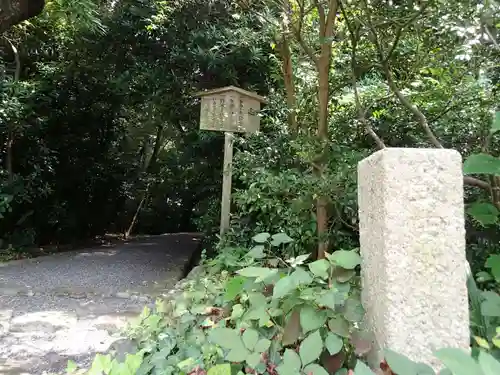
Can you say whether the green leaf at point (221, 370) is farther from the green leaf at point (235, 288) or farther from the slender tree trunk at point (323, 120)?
the slender tree trunk at point (323, 120)

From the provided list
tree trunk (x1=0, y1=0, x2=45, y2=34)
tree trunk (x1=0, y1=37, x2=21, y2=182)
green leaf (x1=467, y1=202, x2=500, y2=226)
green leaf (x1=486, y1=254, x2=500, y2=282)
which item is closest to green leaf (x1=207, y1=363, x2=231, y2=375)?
green leaf (x1=486, y1=254, x2=500, y2=282)

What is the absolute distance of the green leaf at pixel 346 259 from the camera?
130 cm

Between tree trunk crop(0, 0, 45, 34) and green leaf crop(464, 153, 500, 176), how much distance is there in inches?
217

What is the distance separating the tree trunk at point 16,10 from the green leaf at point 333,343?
552cm

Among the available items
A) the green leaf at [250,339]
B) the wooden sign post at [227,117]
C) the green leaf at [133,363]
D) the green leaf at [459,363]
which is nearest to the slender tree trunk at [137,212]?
the wooden sign post at [227,117]

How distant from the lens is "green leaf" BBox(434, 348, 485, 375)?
0.81m

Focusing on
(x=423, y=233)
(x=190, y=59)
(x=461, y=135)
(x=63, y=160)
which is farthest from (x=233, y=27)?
(x=423, y=233)

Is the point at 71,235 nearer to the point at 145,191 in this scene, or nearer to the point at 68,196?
the point at 68,196

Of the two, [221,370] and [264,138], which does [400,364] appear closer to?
[221,370]

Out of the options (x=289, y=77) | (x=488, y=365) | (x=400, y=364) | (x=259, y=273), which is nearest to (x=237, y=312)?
(x=259, y=273)

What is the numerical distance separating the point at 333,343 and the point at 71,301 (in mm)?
3276

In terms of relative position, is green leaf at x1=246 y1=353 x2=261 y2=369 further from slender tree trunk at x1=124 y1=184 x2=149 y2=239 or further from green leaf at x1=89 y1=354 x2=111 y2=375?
slender tree trunk at x1=124 y1=184 x2=149 y2=239

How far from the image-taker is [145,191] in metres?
10.5

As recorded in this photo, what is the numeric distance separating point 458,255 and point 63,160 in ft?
26.2
